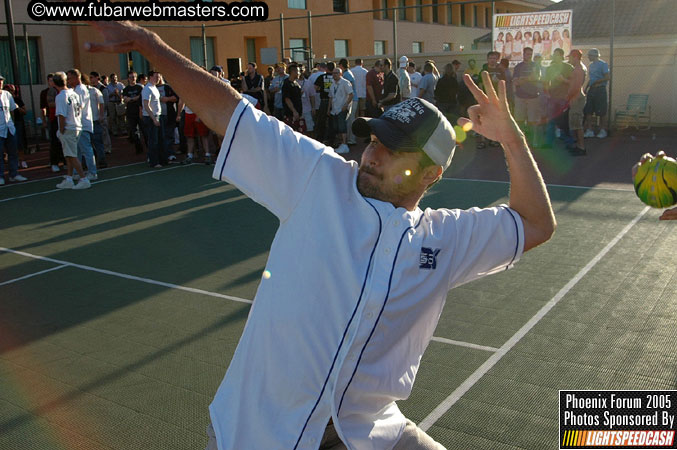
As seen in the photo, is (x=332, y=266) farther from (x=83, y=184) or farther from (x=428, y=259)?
(x=83, y=184)

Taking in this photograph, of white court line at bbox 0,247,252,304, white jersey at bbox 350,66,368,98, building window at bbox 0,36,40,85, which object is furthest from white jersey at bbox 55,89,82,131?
building window at bbox 0,36,40,85

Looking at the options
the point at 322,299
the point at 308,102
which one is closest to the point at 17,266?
the point at 322,299

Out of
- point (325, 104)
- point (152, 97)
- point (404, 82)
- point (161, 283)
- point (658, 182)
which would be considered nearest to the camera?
point (658, 182)

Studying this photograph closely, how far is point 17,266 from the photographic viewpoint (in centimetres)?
829

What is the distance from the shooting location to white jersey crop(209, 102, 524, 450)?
7.23 feet

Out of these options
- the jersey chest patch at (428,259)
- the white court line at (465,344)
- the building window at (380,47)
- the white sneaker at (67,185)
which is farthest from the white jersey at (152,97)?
the building window at (380,47)

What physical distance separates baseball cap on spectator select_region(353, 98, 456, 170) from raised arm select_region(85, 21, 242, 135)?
525 millimetres

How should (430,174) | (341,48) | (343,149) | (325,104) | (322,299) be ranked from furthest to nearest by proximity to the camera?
(341,48) → (325,104) → (343,149) → (430,174) → (322,299)

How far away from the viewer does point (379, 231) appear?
88.7 inches

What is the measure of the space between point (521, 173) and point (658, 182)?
1.29 meters

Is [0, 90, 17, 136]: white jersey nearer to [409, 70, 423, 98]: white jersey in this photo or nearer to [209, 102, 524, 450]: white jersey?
[409, 70, 423, 98]: white jersey

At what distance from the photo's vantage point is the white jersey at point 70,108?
12633 millimetres

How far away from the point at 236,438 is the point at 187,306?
4.55m

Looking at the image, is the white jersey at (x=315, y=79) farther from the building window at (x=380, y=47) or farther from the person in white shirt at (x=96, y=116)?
the building window at (x=380, y=47)
